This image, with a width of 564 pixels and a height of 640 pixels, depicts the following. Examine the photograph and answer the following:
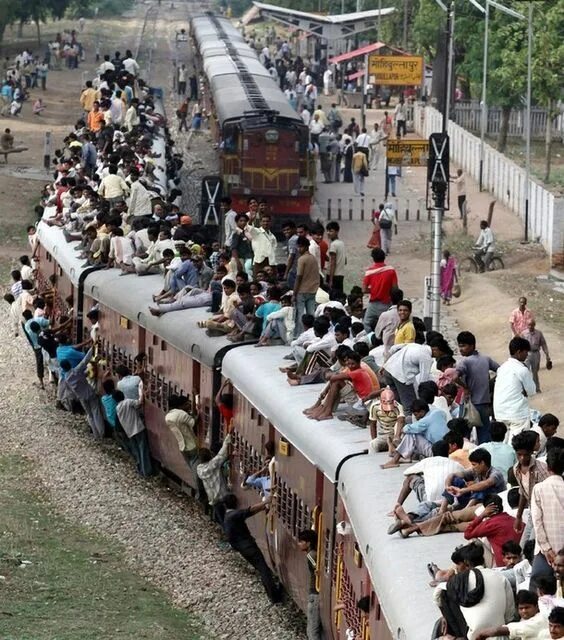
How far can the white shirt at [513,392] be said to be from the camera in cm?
1542

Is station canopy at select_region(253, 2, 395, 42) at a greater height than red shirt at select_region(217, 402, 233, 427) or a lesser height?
greater

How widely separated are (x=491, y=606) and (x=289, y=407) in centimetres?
582

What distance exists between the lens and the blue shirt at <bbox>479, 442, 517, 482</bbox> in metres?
13.6

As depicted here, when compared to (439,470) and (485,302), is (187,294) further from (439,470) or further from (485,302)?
(485,302)

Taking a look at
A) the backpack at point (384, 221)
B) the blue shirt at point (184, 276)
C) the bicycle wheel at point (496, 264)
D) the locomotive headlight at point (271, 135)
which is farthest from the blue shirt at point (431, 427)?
the locomotive headlight at point (271, 135)

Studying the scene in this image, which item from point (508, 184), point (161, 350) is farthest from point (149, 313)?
point (508, 184)

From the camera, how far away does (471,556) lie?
36.6ft

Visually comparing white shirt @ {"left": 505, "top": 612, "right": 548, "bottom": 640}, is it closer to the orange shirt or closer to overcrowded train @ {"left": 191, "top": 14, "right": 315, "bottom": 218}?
overcrowded train @ {"left": 191, "top": 14, "right": 315, "bottom": 218}

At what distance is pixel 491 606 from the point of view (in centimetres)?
1076

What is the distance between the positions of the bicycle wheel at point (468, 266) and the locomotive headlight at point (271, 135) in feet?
14.8

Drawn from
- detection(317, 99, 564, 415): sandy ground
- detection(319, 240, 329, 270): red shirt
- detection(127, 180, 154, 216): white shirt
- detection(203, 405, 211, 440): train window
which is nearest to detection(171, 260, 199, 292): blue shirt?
detection(203, 405, 211, 440): train window

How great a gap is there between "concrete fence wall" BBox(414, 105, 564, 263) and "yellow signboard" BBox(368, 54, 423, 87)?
12.3ft

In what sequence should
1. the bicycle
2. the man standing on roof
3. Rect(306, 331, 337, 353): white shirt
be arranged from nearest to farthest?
1. Rect(306, 331, 337, 353): white shirt
2. the man standing on roof
3. the bicycle

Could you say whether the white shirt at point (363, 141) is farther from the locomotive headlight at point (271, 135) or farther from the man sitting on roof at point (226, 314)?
the man sitting on roof at point (226, 314)
